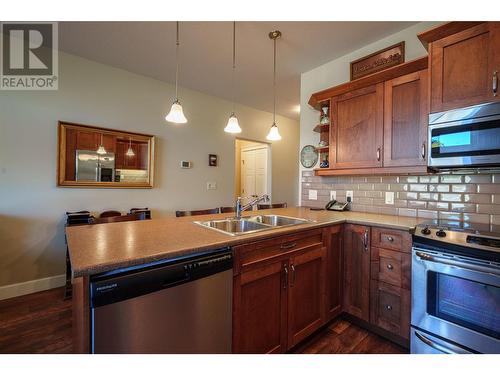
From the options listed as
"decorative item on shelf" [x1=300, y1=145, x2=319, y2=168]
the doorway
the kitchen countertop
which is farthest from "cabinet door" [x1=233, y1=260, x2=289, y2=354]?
the doorway

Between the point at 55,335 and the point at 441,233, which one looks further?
the point at 55,335

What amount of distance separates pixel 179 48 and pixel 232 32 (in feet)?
2.15

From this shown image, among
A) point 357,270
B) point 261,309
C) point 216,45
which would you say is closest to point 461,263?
point 357,270

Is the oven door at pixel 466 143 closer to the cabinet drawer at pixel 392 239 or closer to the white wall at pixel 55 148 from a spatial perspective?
the cabinet drawer at pixel 392 239

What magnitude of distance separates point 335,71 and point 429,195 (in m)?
1.70

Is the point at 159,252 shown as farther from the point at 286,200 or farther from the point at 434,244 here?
the point at 286,200

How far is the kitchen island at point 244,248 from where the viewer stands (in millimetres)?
882

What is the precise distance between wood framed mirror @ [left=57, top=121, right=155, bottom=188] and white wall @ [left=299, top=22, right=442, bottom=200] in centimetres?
211

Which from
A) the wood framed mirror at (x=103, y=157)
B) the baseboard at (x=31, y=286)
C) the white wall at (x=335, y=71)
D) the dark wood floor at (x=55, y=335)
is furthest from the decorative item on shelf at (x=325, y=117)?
the baseboard at (x=31, y=286)

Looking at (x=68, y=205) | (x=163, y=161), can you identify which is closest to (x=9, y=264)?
(x=68, y=205)

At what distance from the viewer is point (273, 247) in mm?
1419

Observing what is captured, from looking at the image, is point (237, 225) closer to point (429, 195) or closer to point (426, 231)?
point (426, 231)

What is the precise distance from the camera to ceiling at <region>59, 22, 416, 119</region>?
2.14 meters

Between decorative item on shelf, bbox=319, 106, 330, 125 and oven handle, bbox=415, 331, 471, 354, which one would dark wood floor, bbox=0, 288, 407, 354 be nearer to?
oven handle, bbox=415, 331, 471, 354
